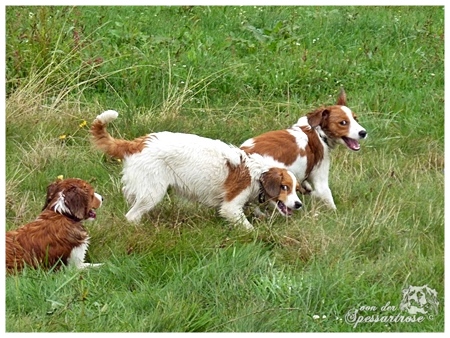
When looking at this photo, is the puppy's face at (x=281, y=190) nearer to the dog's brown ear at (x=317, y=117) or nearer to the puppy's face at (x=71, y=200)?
the dog's brown ear at (x=317, y=117)

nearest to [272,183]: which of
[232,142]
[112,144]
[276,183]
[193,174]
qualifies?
[276,183]

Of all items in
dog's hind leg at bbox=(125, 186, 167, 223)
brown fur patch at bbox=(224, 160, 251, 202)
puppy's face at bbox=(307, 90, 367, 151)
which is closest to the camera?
dog's hind leg at bbox=(125, 186, 167, 223)

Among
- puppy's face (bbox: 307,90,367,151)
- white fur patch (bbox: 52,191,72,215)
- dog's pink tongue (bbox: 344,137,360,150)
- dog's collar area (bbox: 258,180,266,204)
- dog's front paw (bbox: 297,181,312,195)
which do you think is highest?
white fur patch (bbox: 52,191,72,215)

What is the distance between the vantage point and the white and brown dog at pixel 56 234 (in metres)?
6.85

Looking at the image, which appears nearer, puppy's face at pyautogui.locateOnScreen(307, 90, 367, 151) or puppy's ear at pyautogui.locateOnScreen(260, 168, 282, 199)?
puppy's ear at pyautogui.locateOnScreen(260, 168, 282, 199)

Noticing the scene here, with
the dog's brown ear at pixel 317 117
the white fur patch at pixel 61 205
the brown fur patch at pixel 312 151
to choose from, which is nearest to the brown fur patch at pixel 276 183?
the brown fur patch at pixel 312 151

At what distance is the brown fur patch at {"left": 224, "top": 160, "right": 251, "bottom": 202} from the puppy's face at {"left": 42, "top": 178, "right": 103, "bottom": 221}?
1.16 m

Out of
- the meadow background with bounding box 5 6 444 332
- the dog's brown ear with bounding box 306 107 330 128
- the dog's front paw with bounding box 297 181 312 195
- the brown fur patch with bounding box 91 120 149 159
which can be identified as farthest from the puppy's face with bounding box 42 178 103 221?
the dog's brown ear with bounding box 306 107 330 128

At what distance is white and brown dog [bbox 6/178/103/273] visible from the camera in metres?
6.85

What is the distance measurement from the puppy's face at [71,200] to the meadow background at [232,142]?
238 mm

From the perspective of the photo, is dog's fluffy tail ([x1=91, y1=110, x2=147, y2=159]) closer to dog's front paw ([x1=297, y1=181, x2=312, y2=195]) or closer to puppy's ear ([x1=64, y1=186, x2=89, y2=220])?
puppy's ear ([x1=64, y1=186, x2=89, y2=220])

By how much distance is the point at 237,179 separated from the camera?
25.9 feet

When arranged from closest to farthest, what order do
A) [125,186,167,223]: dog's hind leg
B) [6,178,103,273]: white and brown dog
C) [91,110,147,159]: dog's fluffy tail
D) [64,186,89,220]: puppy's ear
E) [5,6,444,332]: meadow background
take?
[5,6,444,332]: meadow background, [6,178,103,273]: white and brown dog, [64,186,89,220]: puppy's ear, [125,186,167,223]: dog's hind leg, [91,110,147,159]: dog's fluffy tail

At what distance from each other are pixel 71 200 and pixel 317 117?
232 centimetres
